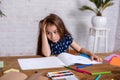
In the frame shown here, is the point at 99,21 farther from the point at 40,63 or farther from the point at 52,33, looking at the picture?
the point at 40,63

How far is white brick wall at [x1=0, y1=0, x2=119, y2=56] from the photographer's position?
307 centimetres

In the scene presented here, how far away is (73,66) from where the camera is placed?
1.27 meters

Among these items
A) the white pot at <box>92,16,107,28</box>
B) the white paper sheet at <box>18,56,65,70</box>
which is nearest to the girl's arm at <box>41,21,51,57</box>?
the white paper sheet at <box>18,56,65,70</box>

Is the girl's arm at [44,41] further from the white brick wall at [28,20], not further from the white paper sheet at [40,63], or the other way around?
the white brick wall at [28,20]

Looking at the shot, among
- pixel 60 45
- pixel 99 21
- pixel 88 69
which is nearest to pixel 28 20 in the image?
pixel 99 21

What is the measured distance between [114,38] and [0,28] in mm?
1906

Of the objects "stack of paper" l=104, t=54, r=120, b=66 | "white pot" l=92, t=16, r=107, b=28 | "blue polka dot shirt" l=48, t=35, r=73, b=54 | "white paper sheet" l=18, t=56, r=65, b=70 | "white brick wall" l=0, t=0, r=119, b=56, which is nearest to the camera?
"white paper sheet" l=18, t=56, r=65, b=70

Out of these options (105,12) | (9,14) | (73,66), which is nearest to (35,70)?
(73,66)

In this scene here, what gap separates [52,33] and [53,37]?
1.4 inches

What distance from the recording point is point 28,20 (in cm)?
315

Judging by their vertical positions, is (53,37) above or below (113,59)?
above

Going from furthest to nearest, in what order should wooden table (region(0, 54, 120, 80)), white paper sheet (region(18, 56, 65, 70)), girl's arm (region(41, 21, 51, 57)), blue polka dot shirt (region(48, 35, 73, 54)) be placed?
blue polka dot shirt (region(48, 35, 73, 54)) < girl's arm (region(41, 21, 51, 57)) < white paper sheet (region(18, 56, 65, 70)) < wooden table (region(0, 54, 120, 80))

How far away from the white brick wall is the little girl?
1432 mm

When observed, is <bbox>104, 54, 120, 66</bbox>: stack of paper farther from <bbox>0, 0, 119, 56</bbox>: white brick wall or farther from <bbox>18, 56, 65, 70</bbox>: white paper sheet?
<bbox>0, 0, 119, 56</bbox>: white brick wall
